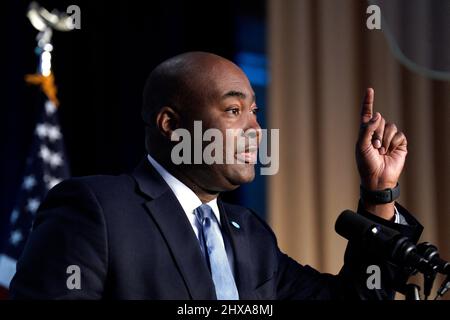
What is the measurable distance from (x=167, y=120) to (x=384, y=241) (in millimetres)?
666

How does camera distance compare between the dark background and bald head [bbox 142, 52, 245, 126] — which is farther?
the dark background

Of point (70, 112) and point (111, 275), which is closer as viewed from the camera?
point (111, 275)

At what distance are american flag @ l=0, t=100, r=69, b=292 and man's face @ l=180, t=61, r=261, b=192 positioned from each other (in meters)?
1.44

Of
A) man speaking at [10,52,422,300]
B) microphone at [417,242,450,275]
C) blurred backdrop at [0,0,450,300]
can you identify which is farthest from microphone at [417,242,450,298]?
blurred backdrop at [0,0,450,300]

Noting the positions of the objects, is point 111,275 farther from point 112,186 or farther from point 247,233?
point 247,233

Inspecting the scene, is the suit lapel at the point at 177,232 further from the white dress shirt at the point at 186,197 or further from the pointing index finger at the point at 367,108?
the pointing index finger at the point at 367,108

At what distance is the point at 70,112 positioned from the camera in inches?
126

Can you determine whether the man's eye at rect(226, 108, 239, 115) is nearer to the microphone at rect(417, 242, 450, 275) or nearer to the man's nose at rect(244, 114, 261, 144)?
the man's nose at rect(244, 114, 261, 144)

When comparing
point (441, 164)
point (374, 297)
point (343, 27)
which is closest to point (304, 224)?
Result: point (441, 164)

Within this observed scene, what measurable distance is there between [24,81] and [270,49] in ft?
3.87

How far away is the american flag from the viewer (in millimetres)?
2885

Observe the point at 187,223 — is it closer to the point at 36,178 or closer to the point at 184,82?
the point at 184,82
